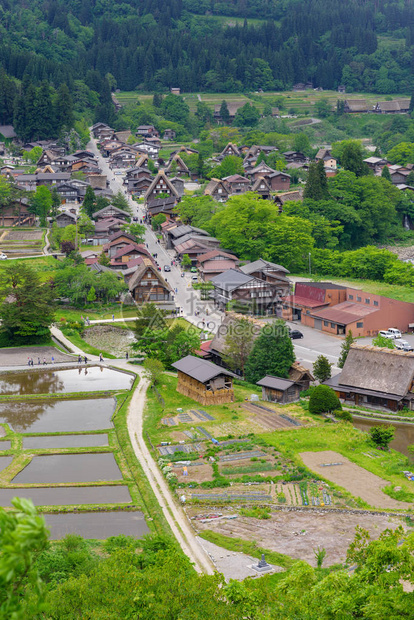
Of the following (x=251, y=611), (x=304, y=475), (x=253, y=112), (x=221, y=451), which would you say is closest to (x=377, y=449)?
(x=304, y=475)

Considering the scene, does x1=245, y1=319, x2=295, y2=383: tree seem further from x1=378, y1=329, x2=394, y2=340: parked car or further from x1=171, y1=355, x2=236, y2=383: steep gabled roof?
x1=378, y1=329, x2=394, y2=340: parked car

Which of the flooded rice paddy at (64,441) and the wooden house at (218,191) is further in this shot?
the wooden house at (218,191)

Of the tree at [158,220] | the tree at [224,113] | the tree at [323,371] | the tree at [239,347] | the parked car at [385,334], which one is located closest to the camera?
the tree at [323,371]

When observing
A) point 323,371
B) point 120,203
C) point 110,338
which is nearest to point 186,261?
point 110,338

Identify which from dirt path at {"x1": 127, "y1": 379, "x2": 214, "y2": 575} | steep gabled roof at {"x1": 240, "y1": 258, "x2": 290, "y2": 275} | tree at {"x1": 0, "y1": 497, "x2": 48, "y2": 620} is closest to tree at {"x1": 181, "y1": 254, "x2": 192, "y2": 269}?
steep gabled roof at {"x1": 240, "y1": 258, "x2": 290, "y2": 275}

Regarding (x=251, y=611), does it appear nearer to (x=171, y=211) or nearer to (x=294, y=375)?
(x=294, y=375)

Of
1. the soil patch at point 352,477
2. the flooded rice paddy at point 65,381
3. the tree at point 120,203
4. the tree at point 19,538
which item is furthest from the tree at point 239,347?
the tree at point 120,203

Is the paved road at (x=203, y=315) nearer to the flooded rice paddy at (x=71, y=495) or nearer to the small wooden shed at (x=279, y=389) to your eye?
the small wooden shed at (x=279, y=389)

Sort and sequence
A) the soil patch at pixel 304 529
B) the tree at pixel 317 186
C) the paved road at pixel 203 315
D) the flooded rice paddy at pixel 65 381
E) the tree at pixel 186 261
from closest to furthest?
the soil patch at pixel 304 529, the flooded rice paddy at pixel 65 381, the paved road at pixel 203 315, the tree at pixel 186 261, the tree at pixel 317 186
